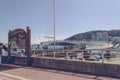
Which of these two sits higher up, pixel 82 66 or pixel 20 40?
pixel 20 40

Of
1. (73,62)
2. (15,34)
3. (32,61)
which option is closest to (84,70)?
(73,62)

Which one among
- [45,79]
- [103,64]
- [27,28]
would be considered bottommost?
[45,79]

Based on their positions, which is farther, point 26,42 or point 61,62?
point 26,42

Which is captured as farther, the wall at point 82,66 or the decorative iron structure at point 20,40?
the decorative iron structure at point 20,40

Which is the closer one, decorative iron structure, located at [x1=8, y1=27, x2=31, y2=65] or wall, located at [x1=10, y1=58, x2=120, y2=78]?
wall, located at [x1=10, y1=58, x2=120, y2=78]

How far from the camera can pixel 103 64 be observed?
39.0 ft

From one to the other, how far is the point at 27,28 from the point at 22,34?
4.13 ft

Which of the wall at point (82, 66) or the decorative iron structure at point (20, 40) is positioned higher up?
the decorative iron structure at point (20, 40)

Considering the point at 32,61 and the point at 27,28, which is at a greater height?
the point at 27,28

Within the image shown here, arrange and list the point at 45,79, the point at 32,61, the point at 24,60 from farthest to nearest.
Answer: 1. the point at 24,60
2. the point at 32,61
3. the point at 45,79

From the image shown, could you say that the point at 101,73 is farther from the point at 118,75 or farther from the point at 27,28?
the point at 27,28

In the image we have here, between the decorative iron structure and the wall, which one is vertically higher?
the decorative iron structure

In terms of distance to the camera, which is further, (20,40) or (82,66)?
(20,40)

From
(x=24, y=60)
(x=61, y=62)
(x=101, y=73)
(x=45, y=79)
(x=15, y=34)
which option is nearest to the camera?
(x=45, y=79)
